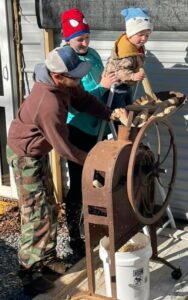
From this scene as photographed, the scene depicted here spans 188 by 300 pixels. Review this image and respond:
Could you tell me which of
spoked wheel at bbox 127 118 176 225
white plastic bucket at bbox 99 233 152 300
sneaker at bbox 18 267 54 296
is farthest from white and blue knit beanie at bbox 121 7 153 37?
sneaker at bbox 18 267 54 296

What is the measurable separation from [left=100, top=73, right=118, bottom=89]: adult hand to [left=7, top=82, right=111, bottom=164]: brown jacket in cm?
16

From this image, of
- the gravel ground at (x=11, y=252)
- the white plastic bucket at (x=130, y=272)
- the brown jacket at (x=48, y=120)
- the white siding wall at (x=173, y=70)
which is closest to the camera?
the brown jacket at (x=48, y=120)

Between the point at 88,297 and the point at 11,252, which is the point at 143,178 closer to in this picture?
the point at 88,297

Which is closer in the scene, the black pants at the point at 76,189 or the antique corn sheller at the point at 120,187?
the antique corn sheller at the point at 120,187

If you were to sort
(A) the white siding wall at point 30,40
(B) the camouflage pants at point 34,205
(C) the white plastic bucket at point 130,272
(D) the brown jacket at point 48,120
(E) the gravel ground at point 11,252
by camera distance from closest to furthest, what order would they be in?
(D) the brown jacket at point 48,120, (C) the white plastic bucket at point 130,272, (B) the camouflage pants at point 34,205, (E) the gravel ground at point 11,252, (A) the white siding wall at point 30,40

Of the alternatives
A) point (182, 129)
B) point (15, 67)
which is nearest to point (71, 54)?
point (182, 129)

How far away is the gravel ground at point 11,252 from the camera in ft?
13.4

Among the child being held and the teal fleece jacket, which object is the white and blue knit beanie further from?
the teal fleece jacket

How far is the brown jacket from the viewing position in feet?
11.1

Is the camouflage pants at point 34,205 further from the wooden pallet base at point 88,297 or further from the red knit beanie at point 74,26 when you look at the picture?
the red knit beanie at point 74,26

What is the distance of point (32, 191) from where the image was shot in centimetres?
379

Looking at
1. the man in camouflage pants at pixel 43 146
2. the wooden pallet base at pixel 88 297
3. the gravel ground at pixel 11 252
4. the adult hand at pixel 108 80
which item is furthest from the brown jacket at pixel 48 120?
the gravel ground at pixel 11 252

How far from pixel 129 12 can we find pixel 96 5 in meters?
0.56

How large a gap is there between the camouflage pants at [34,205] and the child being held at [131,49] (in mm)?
835
